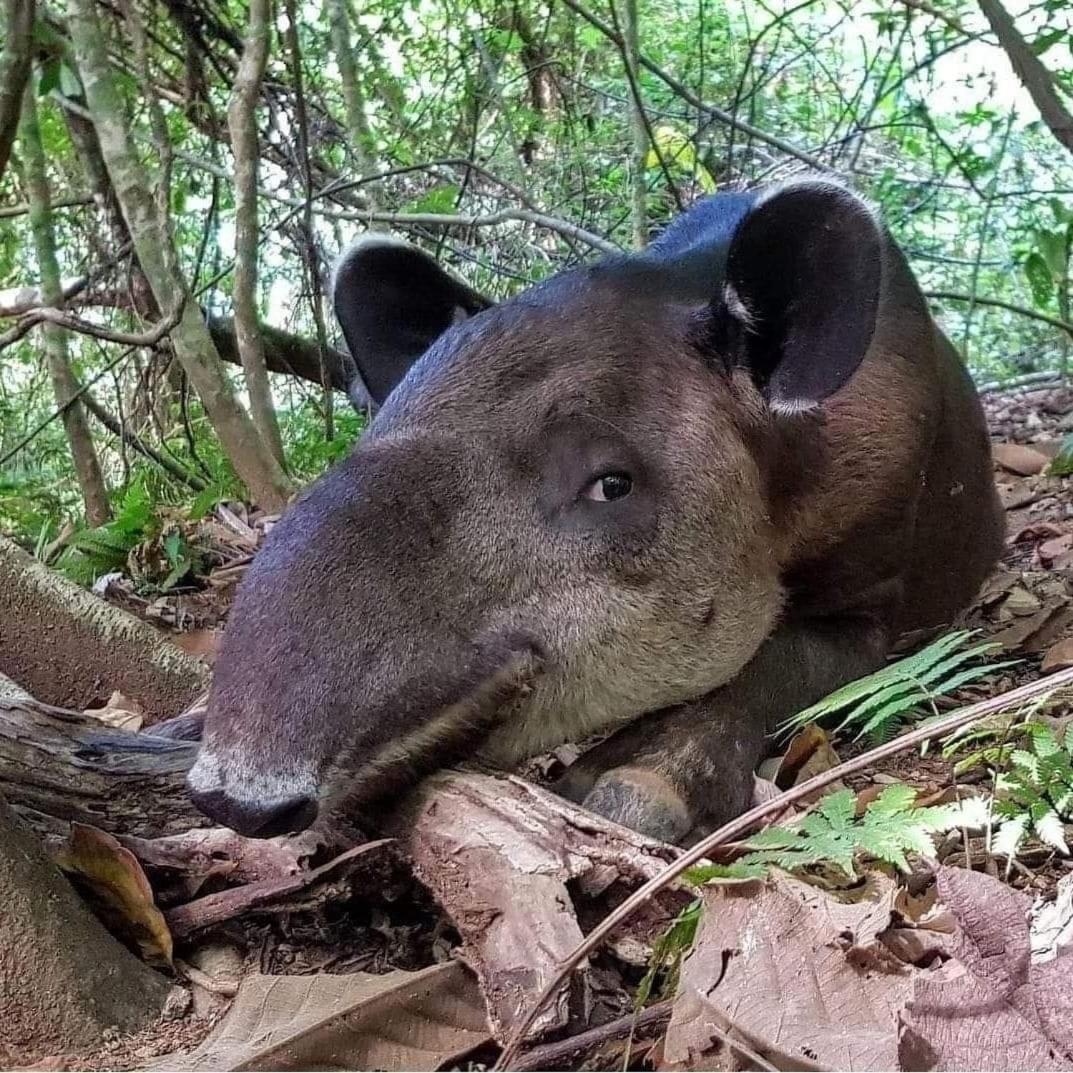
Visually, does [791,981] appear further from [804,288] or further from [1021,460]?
[1021,460]

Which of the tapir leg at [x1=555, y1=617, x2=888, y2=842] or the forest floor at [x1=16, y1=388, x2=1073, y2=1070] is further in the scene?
the tapir leg at [x1=555, y1=617, x2=888, y2=842]

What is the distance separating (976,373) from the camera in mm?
10641

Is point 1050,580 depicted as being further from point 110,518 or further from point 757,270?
point 110,518

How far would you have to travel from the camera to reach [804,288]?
2742 mm

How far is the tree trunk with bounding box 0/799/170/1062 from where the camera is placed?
1682 millimetres

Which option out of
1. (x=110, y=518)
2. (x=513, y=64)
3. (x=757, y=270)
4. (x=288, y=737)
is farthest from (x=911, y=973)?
(x=513, y=64)

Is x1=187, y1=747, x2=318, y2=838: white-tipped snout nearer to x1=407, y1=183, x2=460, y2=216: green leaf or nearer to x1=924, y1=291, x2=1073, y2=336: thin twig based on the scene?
x1=924, y1=291, x2=1073, y2=336: thin twig

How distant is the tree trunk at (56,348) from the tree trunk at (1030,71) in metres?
4.19

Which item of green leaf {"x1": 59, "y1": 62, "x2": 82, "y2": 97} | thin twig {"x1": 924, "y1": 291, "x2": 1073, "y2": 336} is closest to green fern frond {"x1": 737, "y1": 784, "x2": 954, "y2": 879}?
thin twig {"x1": 924, "y1": 291, "x2": 1073, "y2": 336}

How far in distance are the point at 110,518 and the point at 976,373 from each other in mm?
7507

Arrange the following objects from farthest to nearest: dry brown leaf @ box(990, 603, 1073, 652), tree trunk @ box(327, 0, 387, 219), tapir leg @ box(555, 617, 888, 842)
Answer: tree trunk @ box(327, 0, 387, 219) < dry brown leaf @ box(990, 603, 1073, 652) < tapir leg @ box(555, 617, 888, 842)

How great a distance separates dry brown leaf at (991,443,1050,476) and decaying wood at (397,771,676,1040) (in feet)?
14.7

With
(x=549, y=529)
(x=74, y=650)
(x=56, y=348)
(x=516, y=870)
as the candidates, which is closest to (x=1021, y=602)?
(x=549, y=529)

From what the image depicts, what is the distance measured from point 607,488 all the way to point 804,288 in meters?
0.64
